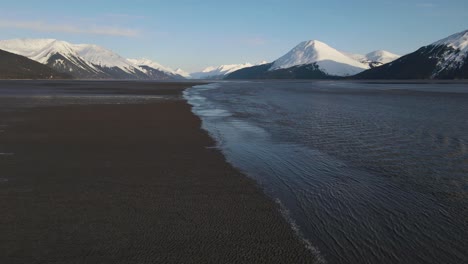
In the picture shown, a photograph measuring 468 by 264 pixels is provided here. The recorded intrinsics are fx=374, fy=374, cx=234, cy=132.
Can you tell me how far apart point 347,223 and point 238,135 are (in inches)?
571

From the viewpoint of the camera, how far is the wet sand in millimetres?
7914

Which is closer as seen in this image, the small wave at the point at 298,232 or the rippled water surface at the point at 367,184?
the small wave at the point at 298,232

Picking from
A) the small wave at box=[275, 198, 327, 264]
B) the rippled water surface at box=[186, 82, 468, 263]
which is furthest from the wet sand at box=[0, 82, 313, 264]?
the rippled water surface at box=[186, 82, 468, 263]

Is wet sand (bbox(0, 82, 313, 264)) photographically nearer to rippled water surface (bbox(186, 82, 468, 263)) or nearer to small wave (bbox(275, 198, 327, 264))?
small wave (bbox(275, 198, 327, 264))

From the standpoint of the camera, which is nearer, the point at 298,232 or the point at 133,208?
the point at 298,232

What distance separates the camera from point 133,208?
1044 centimetres

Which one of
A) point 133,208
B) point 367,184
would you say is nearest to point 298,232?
point 133,208

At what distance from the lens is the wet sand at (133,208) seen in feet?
26.0

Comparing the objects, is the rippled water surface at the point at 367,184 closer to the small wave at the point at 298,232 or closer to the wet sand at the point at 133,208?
the small wave at the point at 298,232

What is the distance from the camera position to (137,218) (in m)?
9.73

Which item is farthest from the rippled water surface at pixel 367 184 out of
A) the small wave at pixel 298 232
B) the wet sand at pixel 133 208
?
the wet sand at pixel 133 208

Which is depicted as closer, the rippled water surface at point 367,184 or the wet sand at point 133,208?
the wet sand at point 133,208

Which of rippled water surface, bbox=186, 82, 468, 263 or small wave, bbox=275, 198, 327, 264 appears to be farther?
rippled water surface, bbox=186, 82, 468, 263

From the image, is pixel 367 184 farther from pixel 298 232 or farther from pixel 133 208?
pixel 133 208
